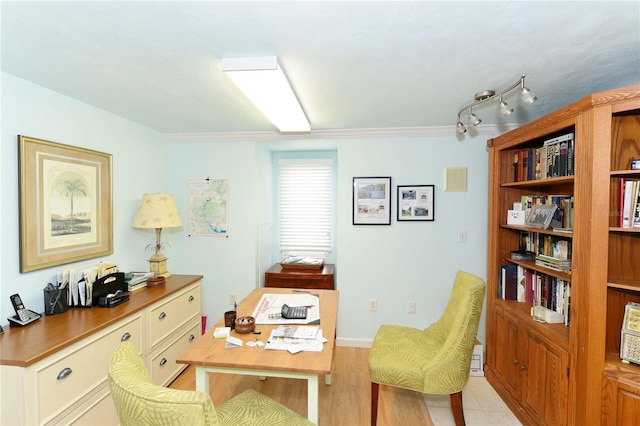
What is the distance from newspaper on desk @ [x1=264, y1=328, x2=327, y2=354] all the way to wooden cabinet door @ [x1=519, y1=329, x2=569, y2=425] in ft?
4.72

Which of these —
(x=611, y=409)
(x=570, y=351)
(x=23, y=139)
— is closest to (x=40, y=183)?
(x=23, y=139)

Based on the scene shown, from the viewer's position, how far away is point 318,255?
385 cm

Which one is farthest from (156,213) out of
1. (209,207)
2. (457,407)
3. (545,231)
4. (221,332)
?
(545,231)

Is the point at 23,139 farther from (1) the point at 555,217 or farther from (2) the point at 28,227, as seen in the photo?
(1) the point at 555,217

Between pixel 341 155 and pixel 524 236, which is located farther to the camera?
pixel 341 155

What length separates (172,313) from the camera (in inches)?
100

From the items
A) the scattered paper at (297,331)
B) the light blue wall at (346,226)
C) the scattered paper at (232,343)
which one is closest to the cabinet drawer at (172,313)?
the light blue wall at (346,226)

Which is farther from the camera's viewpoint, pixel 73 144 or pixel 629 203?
pixel 73 144

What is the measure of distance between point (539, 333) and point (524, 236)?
897mm

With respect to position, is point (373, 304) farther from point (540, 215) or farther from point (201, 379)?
point (201, 379)

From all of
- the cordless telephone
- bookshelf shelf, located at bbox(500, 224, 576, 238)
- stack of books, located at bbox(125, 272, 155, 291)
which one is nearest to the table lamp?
stack of books, located at bbox(125, 272, 155, 291)

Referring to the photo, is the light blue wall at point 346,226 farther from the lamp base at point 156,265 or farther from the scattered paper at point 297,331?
the scattered paper at point 297,331

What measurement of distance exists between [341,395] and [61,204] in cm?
258

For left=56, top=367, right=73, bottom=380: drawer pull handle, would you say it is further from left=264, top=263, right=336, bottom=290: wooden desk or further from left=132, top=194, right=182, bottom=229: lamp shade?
left=264, top=263, right=336, bottom=290: wooden desk
